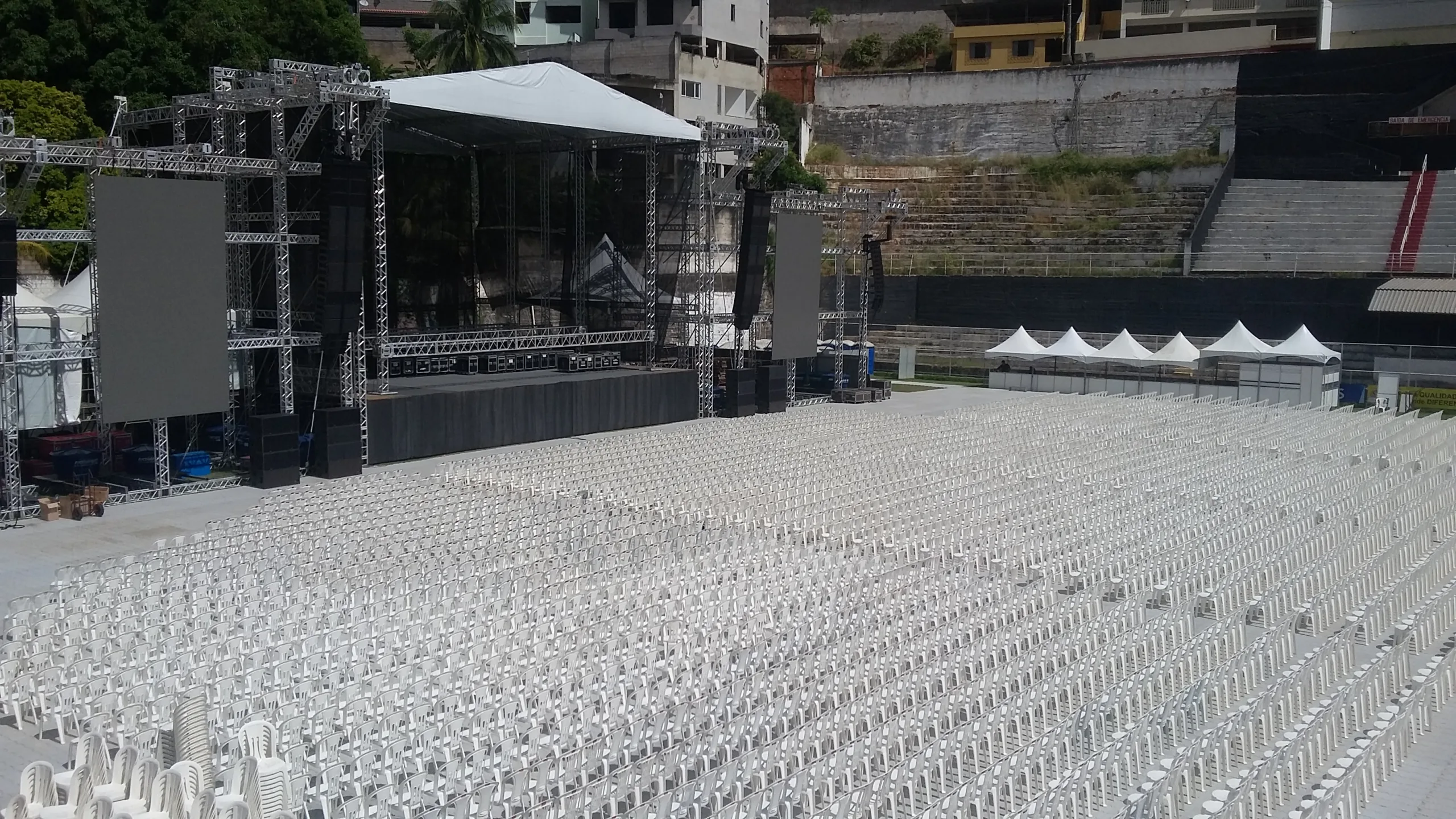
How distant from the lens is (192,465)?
19719 millimetres

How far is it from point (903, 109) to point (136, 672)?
47276 mm

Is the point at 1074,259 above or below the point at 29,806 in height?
above

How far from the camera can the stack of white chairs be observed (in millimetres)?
7727

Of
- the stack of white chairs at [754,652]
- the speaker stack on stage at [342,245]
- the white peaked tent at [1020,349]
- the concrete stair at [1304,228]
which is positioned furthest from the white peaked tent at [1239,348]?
the speaker stack on stage at [342,245]

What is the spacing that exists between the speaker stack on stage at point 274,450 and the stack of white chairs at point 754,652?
245 cm

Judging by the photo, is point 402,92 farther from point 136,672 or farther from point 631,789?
point 631,789

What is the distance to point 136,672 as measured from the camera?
→ 9305 mm

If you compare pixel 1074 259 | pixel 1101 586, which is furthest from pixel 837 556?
pixel 1074 259

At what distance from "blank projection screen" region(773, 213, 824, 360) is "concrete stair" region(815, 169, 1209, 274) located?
14.5 meters

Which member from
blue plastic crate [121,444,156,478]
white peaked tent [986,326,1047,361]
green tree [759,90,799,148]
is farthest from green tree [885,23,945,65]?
blue plastic crate [121,444,156,478]

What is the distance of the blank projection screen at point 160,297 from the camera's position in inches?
691

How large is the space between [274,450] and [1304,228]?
3437 centimetres

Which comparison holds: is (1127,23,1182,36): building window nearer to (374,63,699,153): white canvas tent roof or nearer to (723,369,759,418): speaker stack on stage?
(374,63,699,153): white canvas tent roof

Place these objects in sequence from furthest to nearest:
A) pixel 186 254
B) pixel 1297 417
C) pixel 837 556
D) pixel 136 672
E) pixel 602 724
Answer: pixel 1297 417
pixel 186 254
pixel 837 556
pixel 136 672
pixel 602 724
